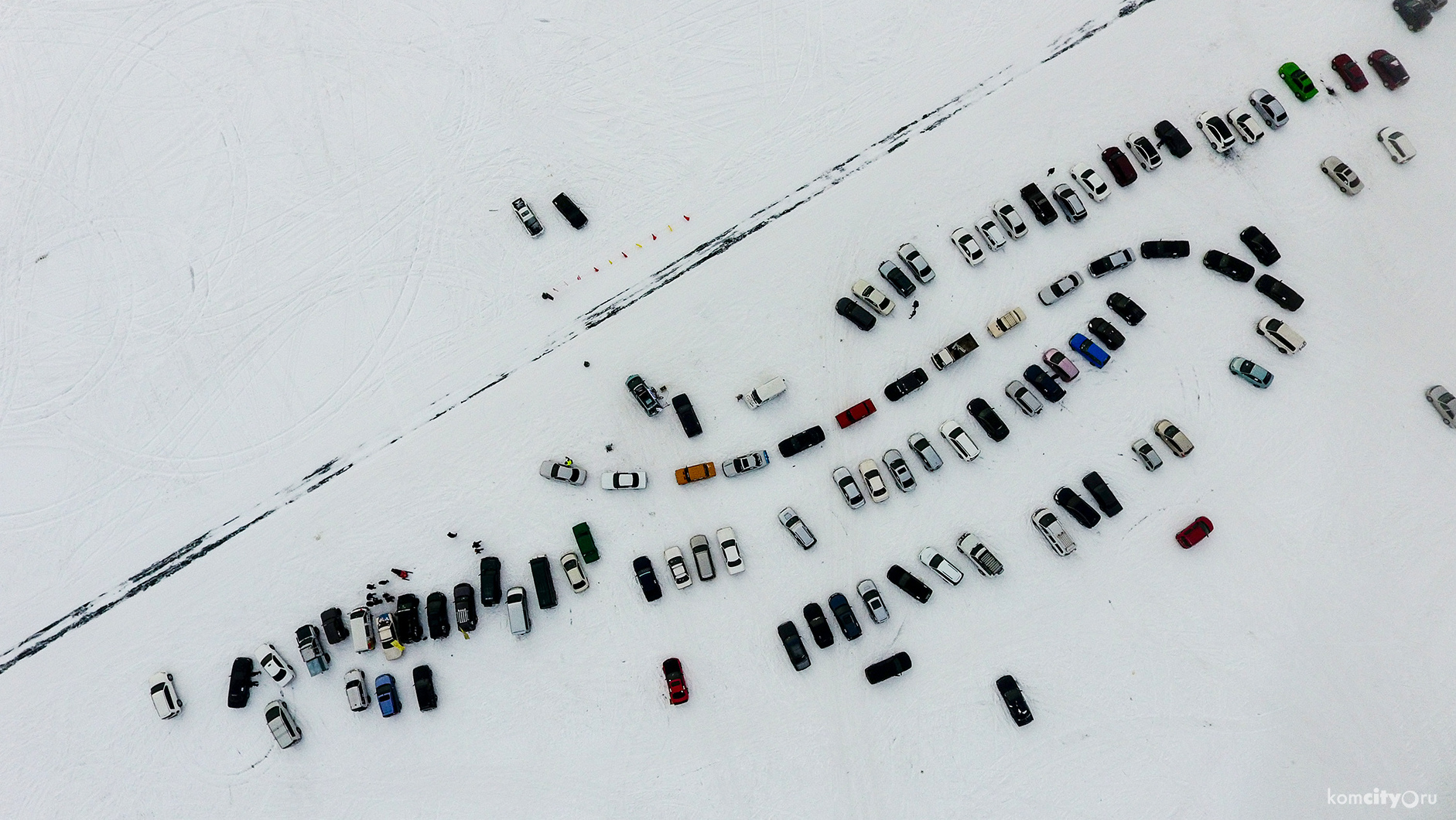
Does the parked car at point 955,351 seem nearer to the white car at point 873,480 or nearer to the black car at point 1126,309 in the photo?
the white car at point 873,480

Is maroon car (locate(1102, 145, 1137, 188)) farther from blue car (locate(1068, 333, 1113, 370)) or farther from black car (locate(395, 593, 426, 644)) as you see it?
black car (locate(395, 593, 426, 644))

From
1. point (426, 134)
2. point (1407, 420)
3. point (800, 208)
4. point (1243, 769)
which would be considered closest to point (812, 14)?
point (800, 208)

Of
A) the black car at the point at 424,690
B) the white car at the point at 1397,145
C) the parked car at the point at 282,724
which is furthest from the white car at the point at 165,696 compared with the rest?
the white car at the point at 1397,145

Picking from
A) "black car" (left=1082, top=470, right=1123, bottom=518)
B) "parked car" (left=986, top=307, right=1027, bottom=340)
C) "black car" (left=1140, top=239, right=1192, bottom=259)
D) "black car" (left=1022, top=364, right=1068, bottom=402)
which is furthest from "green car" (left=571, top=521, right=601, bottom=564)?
"black car" (left=1140, top=239, right=1192, bottom=259)

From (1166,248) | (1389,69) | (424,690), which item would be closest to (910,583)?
(1166,248)

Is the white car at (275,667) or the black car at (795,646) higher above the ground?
the white car at (275,667)

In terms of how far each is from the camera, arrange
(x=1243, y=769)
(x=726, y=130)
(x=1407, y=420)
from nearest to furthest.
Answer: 1. (x=1243, y=769)
2. (x=1407, y=420)
3. (x=726, y=130)

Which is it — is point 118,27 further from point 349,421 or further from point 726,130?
point 726,130
